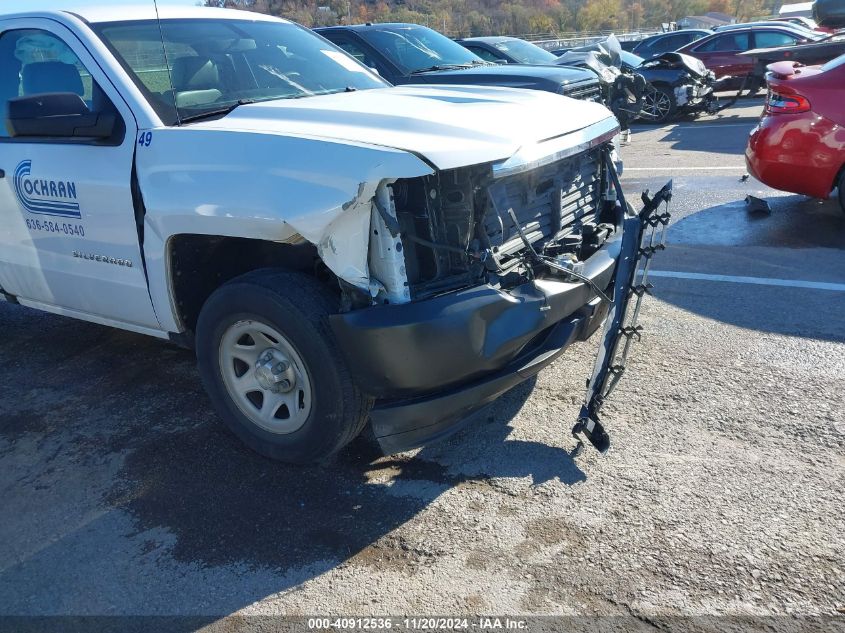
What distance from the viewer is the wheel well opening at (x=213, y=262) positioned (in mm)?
3297

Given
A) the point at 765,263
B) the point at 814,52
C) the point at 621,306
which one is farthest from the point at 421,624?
the point at 814,52

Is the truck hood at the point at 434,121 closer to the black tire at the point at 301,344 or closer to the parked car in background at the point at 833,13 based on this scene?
the black tire at the point at 301,344

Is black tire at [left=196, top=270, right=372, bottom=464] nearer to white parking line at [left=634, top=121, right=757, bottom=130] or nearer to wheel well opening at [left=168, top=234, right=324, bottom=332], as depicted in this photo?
wheel well opening at [left=168, top=234, right=324, bottom=332]

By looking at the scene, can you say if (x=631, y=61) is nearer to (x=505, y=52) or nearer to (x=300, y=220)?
(x=505, y=52)

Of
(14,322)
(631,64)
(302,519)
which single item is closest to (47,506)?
(302,519)

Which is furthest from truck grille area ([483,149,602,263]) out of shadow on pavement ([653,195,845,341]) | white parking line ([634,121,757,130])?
white parking line ([634,121,757,130])

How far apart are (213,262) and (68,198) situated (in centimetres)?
82

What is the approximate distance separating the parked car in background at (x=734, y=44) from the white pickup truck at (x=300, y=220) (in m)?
14.2

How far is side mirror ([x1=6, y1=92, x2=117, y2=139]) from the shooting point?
3340mm

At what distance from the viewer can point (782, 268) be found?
18.1 feet

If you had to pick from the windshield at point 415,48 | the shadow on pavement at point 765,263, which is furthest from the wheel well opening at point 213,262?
the windshield at point 415,48

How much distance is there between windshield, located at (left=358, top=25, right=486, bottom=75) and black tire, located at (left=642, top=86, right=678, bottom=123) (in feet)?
18.8

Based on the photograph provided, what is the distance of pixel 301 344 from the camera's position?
9.71 ft

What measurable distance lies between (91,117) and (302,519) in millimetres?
2069
